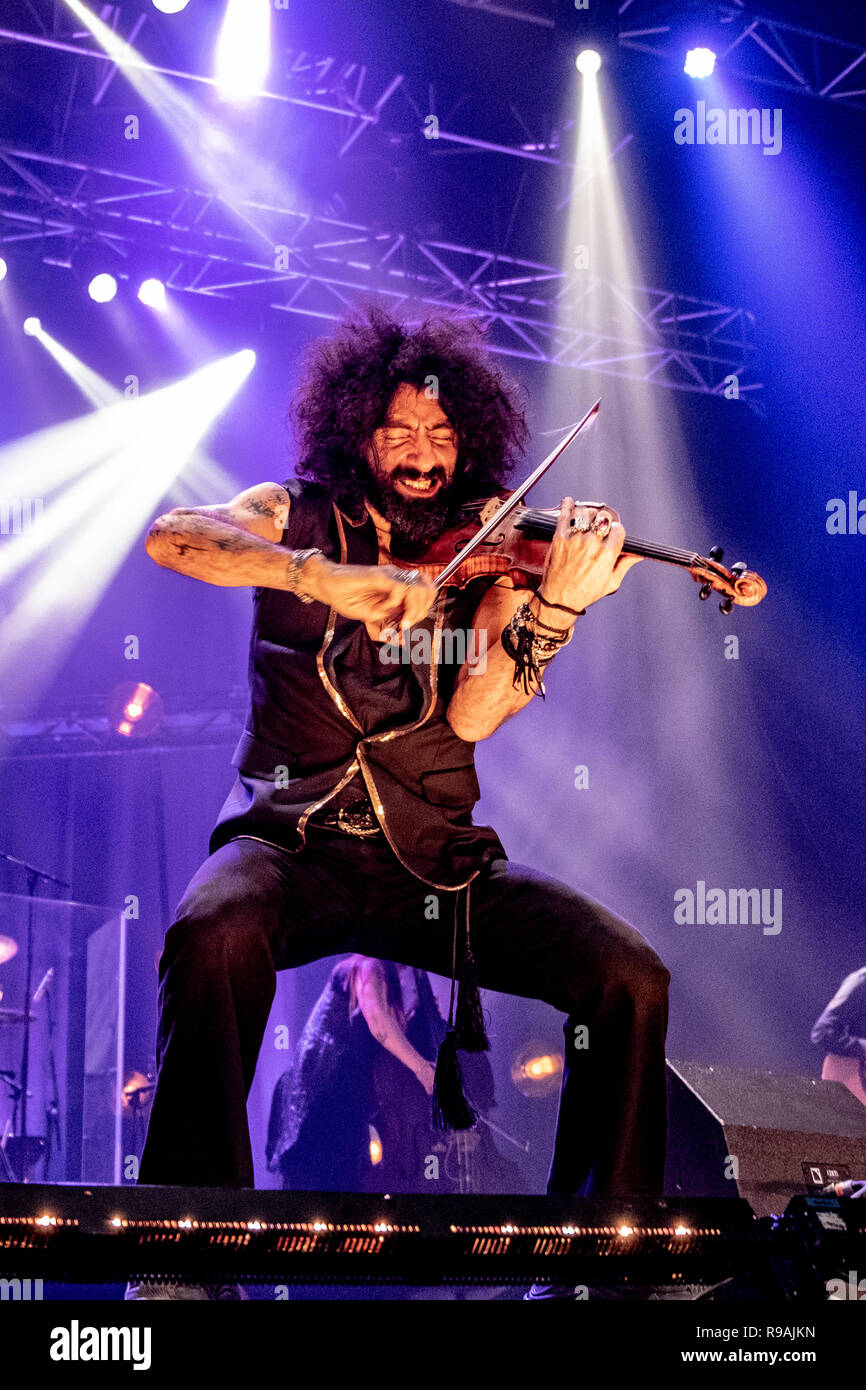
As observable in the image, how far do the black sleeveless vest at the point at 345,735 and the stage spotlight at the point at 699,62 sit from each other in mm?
5408

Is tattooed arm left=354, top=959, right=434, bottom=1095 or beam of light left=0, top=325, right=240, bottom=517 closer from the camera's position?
tattooed arm left=354, top=959, right=434, bottom=1095

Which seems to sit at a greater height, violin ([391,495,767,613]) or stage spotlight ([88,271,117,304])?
stage spotlight ([88,271,117,304])

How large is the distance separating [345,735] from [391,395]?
1157mm

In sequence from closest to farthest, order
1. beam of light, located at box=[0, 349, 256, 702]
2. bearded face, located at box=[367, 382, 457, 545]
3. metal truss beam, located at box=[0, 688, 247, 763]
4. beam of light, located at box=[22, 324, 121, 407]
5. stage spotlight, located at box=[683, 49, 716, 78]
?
bearded face, located at box=[367, 382, 457, 545] → stage spotlight, located at box=[683, 49, 716, 78] → beam of light, located at box=[22, 324, 121, 407] → beam of light, located at box=[0, 349, 256, 702] → metal truss beam, located at box=[0, 688, 247, 763]

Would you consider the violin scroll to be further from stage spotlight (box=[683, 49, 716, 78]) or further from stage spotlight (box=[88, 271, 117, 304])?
stage spotlight (box=[88, 271, 117, 304])

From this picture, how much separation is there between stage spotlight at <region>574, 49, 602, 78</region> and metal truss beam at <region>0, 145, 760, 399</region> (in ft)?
4.35

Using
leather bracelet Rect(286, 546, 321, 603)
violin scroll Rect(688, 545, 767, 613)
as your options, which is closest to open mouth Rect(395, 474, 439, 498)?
violin scroll Rect(688, 545, 767, 613)

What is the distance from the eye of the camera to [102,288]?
29.7ft

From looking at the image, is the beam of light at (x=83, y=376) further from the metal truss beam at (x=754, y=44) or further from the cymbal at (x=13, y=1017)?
the cymbal at (x=13, y=1017)

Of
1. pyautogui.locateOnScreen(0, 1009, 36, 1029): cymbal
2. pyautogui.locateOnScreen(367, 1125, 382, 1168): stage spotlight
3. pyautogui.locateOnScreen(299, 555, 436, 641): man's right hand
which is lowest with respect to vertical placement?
pyautogui.locateOnScreen(367, 1125, 382, 1168): stage spotlight

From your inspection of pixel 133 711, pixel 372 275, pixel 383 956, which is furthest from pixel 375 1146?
pixel 372 275

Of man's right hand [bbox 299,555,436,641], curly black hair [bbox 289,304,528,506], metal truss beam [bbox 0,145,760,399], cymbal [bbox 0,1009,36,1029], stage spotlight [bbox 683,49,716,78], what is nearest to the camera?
man's right hand [bbox 299,555,436,641]

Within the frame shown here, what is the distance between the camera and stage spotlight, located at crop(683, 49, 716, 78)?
287 inches

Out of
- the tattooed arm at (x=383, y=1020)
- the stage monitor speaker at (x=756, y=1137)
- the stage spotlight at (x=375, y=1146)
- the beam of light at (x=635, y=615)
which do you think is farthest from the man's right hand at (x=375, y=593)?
the beam of light at (x=635, y=615)
